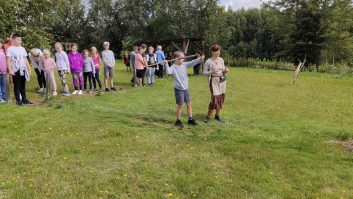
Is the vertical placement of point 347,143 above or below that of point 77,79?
below

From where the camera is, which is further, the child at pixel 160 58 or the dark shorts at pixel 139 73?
the child at pixel 160 58

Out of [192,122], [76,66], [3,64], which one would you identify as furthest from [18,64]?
[192,122]

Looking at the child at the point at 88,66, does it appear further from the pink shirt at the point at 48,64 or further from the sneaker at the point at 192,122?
the sneaker at the point at 192,122

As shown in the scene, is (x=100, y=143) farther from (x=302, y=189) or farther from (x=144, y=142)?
(x=302, y=189)

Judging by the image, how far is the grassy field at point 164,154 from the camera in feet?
19.2

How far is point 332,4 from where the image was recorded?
45.5 meters

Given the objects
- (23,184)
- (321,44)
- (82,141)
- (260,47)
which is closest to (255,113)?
(82,141)

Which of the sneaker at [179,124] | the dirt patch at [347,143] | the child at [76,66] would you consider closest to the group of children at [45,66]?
the child at [76,66]

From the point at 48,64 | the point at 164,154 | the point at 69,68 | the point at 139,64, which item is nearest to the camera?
the point at 164,154

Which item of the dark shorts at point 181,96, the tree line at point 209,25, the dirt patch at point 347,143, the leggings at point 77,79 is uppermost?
the tree line at point 209,25

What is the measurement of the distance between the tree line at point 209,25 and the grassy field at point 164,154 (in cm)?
Result: 1116

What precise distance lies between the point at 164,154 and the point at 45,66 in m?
8.15

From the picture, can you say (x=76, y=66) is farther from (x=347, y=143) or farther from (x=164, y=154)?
(x=347, y=143)

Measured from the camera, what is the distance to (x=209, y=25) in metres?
50.8
